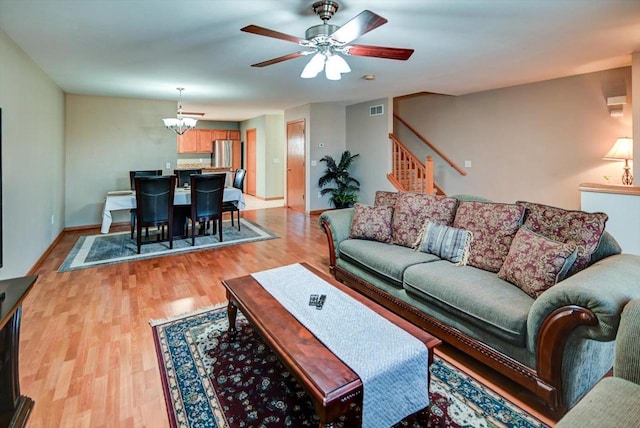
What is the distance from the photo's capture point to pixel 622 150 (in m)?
4.13

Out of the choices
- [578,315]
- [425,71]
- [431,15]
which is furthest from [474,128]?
[578,315]

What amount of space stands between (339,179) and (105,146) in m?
4.51

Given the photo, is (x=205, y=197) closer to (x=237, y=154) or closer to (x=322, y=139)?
(x=322, y=139)

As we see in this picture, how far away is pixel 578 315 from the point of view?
4.76ft

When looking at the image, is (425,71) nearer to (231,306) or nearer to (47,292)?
(231,306)

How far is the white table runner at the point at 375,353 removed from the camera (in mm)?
1332

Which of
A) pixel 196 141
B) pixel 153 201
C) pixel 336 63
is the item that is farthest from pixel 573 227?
pixel 196 141

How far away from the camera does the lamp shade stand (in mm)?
4078

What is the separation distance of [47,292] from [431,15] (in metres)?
4.14

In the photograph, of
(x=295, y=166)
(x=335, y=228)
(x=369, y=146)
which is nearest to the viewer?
(x=335, y=228)

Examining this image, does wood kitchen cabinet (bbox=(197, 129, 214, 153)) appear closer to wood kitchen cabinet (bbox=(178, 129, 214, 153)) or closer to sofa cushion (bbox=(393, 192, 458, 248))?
wood kitchen cabinet (bbox=(178, 129, 214, 153))

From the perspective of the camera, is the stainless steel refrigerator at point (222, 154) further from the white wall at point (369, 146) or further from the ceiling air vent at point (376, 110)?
the ceiling air vent at point (376, 110)

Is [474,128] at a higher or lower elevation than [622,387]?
higher

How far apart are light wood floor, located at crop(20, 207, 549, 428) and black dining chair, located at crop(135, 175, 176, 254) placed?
526 millimetres
